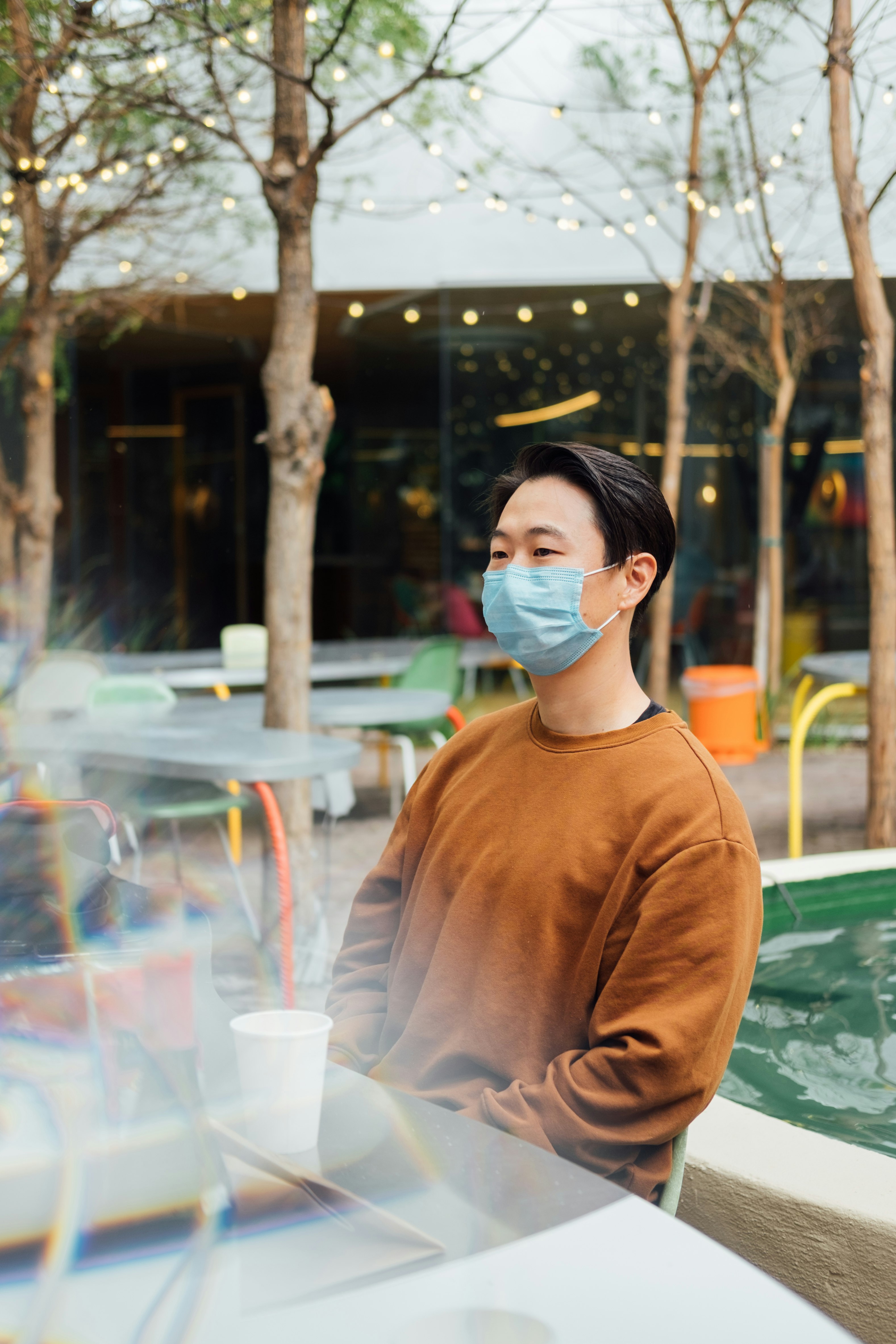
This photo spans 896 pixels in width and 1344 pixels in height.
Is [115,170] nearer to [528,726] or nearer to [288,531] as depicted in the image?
[288,531]


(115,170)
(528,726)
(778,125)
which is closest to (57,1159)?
(528,726)

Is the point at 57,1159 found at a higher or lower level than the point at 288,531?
lower

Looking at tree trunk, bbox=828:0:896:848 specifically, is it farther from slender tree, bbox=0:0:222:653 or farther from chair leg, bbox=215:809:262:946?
slender tree, bbox=0:0:222:653

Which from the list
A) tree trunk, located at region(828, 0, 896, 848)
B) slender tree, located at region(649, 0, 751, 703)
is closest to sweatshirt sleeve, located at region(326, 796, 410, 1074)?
tree trunk, located at region(828, 0, 896, 848)

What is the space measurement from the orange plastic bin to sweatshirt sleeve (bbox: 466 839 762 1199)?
6047 mm

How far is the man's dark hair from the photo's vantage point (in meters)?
1.62

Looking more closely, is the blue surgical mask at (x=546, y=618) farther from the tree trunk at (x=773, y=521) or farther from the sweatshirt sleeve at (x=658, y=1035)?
the tree trunk at (x=773, y=521)

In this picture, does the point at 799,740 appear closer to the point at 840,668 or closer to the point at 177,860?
the point at 840,668

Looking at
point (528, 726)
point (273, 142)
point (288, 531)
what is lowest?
point (528, 726)

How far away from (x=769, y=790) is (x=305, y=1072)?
7.05 meters

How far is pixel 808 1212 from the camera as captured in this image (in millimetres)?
1745

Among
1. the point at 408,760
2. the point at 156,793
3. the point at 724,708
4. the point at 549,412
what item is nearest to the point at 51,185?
the point at 156,793

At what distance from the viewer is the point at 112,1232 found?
949 millimetres

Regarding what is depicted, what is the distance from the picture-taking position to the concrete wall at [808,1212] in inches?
67.2
